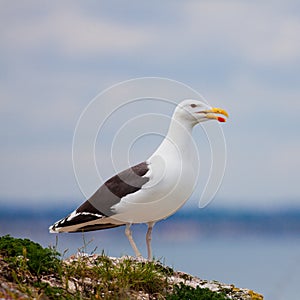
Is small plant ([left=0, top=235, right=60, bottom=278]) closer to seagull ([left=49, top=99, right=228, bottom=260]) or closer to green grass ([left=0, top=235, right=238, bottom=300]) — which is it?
green grass ([left=0, top=235, right=238, bottom=300])

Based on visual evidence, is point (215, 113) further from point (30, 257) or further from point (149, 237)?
point (30, 257)

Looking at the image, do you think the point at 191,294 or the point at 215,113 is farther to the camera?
the point at 215,113

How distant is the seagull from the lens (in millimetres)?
10438

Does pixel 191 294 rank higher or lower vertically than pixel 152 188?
lower

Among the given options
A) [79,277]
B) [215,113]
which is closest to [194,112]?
[215,113]

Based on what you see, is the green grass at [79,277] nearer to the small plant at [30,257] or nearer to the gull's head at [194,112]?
the small plant at [30,257]

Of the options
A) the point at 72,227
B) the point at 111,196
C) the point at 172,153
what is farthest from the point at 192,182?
the point at 72,227

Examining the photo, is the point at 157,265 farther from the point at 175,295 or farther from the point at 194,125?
the point at 194,125

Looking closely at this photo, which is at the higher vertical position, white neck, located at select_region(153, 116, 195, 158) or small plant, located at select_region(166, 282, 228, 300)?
white neck, located at select_region(153, 116, 195, 158)

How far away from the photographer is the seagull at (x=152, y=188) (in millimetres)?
10438

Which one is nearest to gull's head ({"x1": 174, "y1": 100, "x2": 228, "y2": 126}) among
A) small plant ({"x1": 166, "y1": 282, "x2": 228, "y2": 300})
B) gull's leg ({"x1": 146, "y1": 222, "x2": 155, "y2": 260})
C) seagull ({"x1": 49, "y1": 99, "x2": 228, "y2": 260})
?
seagull ({"x1": 49, "y1": 99, "x2": 228, "y2": 260})

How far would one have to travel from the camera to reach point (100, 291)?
830cm

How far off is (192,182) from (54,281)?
3.06 metres

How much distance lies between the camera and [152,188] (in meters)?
10.4
